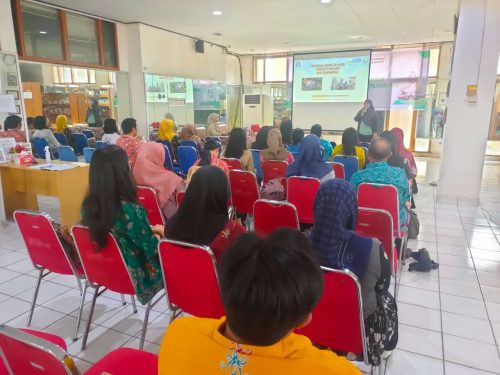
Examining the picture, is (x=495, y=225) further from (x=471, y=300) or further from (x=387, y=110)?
(x=387, y=110)

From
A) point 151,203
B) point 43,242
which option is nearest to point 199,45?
point 151,203

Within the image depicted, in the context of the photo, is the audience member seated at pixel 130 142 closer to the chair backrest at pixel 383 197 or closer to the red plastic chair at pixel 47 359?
the chair backrest at pixel 383 197

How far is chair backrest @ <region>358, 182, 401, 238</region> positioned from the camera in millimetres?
2869

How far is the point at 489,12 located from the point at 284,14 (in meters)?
3.48

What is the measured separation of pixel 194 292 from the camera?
1.85 metres

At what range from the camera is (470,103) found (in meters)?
5.03

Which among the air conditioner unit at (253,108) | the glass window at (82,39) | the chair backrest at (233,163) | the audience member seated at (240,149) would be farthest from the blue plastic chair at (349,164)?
the air conditioner unit at (253,108)

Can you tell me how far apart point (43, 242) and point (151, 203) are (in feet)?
3.66

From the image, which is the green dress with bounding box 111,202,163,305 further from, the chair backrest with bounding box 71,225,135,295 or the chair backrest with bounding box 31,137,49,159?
the chair backrest with bounding box 31,137,49,159

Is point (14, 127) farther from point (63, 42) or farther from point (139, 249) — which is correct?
point (139, 249)

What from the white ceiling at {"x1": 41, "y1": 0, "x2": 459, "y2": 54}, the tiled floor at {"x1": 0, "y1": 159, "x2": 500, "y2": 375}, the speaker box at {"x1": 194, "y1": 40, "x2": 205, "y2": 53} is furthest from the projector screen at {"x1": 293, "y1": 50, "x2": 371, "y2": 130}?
the tiled floor at {"x1": 0, "y1": 159, "x2": 500, "y2": 375}

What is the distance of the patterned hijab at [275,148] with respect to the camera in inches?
180

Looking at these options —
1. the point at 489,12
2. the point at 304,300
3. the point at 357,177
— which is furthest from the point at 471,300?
the point at 489,12

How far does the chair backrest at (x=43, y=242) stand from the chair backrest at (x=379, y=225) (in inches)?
75.8
